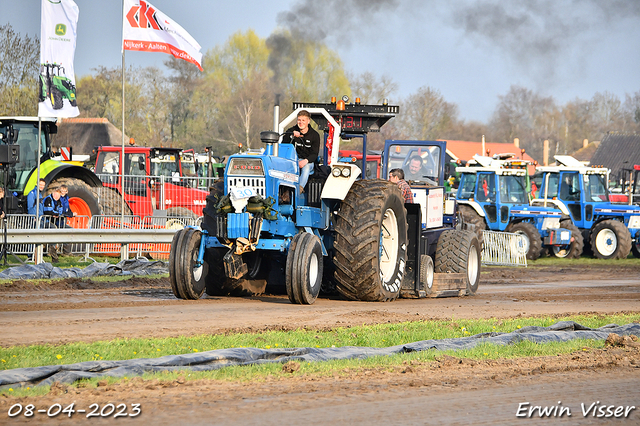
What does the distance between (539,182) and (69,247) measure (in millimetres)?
16339

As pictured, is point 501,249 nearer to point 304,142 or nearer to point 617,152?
point 304,142

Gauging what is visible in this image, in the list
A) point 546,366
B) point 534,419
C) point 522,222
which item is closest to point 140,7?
point 522,222

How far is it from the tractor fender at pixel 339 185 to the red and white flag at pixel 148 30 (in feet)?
29.8

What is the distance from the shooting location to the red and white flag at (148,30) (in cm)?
1769

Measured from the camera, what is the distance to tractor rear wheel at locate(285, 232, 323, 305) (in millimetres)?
9359

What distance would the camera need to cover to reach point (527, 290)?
13914 millimetres

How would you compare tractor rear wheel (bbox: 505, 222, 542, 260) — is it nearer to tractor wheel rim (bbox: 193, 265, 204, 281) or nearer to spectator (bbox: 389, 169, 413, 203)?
spectator (bbox: 389, 169, 413, 203)

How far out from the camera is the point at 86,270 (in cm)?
1426

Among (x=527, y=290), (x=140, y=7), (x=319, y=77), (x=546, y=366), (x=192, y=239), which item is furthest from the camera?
(x=319, y=77)

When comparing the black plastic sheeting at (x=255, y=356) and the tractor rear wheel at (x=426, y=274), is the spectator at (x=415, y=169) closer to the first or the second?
→ the tractor rear wheel at (x=426, y=274)

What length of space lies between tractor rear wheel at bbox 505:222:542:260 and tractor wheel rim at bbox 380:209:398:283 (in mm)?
12144

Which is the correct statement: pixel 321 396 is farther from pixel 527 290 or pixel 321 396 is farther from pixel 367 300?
pixel 527 290

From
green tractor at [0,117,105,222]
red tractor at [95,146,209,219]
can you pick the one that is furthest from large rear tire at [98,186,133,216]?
green tractor at [0,117,105,222]

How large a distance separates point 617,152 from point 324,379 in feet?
210
